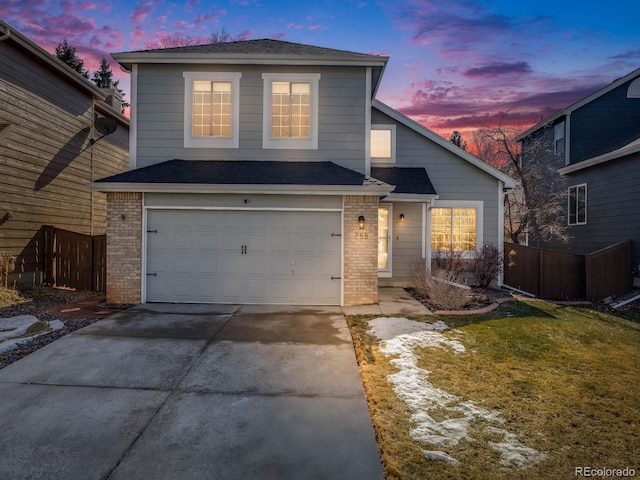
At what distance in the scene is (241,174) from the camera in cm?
949

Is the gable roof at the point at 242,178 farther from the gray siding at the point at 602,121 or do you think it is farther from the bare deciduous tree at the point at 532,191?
the gray siding at the point at 602,121

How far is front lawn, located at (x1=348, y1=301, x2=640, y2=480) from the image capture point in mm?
3123

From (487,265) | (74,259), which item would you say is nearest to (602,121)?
(487,265)

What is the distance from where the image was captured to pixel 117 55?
10086mm

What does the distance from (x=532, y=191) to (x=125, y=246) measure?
58.7ft

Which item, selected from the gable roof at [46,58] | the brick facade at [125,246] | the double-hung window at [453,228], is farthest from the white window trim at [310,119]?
the gable roof at [46,58]

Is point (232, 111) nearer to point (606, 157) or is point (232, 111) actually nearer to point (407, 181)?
point (407, 181)

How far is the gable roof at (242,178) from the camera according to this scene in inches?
349

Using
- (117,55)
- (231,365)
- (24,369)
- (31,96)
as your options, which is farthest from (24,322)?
(31,96)

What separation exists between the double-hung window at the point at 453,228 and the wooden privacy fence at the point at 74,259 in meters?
10.5

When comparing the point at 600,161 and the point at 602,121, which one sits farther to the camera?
the point at 602,121

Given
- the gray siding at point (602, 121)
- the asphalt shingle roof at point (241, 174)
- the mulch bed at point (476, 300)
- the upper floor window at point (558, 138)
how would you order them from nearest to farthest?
the mulch bed at point (476, 300) < the asphalt shingle roof at point (241, 174) < the gray siding at point (602, 121) < the upper floor window at point (558, 138)

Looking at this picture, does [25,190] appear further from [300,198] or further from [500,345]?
[500,345]

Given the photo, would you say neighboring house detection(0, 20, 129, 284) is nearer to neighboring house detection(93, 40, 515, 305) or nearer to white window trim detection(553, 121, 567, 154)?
neighboring house detection(93, 40, 515, 305)
